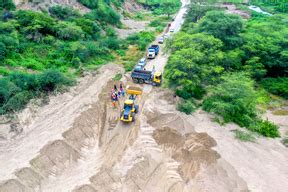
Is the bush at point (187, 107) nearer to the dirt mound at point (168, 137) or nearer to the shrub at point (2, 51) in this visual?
the dirt mound at point (168, 137)

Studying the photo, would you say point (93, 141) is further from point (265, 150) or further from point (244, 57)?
point (244, 57)

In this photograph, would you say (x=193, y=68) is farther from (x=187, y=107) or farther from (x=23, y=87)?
(x=23, y=87)

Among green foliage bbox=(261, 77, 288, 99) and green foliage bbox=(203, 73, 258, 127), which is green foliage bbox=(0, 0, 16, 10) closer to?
green foliage bbox=(203, 73, 258, 127)

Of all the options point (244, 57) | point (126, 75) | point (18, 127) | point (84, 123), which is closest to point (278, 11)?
point (244, 57)

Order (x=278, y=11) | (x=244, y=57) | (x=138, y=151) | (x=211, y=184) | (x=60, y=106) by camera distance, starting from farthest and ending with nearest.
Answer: (x=278, y=11), (x=244, y=57), (x=60, y=106), (x=138, y=151), (x=211, y=184)

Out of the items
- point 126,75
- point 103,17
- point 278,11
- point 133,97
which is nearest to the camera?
point 133,97

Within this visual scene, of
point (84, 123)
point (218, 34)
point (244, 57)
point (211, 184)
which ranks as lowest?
point (211, 184)
